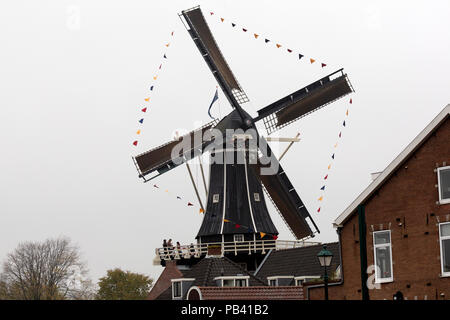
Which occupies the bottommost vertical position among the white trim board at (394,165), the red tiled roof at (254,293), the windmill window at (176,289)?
the red tiled roof at (254,293)

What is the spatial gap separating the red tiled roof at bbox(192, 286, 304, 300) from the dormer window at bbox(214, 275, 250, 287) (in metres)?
2.60

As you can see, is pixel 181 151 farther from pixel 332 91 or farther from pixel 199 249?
pixel 332 91

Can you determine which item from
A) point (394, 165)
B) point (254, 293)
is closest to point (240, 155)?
point (254, 293)

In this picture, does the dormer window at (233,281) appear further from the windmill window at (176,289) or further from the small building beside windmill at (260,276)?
the windmill window at (176,289)

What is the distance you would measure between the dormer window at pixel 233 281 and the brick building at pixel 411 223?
1637 centimetres

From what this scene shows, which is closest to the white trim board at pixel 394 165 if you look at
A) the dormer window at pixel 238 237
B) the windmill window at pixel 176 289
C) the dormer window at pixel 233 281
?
the dormer window at pixel 233 281

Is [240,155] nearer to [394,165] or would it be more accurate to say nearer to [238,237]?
[238,237]

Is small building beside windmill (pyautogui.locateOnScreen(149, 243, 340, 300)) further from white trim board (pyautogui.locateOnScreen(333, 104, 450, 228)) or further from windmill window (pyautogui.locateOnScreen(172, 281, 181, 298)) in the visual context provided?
white trim board (pyautogui.locateOnScreen(333, 104, 450, 228))

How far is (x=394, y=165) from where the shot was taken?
28078mm

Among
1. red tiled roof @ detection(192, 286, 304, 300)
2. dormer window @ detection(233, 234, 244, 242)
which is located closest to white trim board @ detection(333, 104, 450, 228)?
red tiled roof @ detection(192, 286, 304, 300)

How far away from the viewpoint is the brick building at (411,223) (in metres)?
26.7

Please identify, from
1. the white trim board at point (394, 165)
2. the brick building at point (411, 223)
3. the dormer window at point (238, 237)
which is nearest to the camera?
the brick building at point (411, 223)

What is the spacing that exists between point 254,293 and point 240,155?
12717mm
